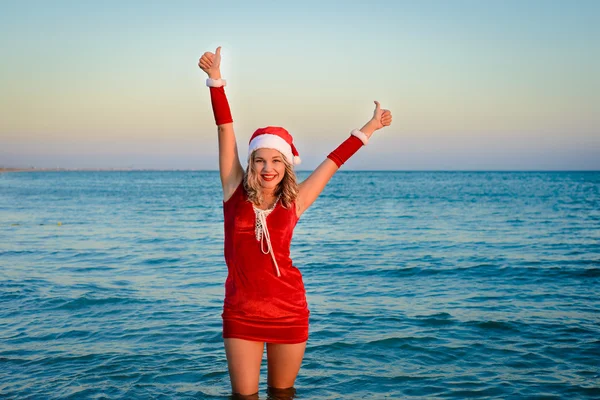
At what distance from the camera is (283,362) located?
4043mm

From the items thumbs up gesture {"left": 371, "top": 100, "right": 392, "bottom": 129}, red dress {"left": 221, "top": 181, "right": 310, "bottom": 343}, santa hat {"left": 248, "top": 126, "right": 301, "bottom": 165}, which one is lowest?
red dress {"left": 221, "top": 181, "right": 310, "bottom": 343}

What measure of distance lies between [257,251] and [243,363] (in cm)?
75

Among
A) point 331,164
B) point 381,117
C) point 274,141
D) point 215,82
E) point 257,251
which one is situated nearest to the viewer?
point 215,82

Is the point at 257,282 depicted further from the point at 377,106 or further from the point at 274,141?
the point at 377,106

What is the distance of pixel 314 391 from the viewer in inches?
235

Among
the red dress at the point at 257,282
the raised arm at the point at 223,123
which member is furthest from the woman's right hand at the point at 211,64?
the red dress at the point at 257,282

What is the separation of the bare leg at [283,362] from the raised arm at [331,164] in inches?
35.9

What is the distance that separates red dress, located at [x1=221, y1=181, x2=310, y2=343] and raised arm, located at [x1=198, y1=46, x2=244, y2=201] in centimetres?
9

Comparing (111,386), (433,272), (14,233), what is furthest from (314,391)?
(14,233)

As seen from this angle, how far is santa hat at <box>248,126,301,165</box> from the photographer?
3949mm

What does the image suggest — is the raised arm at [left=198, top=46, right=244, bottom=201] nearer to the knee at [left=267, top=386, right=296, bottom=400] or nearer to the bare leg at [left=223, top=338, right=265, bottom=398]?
the bare leg at [left=223, top=338, right=265, bottom=398]

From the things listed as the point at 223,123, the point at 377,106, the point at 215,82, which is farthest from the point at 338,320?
the point at 215,82

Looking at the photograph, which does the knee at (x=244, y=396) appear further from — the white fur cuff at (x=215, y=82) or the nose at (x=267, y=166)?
the white fur cuff at (x=215, y=82)

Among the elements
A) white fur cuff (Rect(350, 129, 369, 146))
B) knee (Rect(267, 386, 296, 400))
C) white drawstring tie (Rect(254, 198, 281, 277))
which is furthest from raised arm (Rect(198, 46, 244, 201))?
knee (Rect(267, 386, 296, 400))
